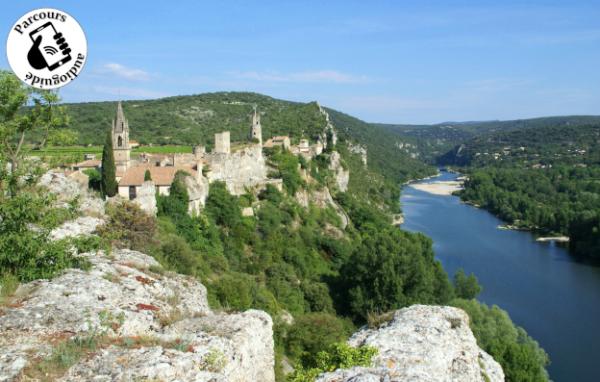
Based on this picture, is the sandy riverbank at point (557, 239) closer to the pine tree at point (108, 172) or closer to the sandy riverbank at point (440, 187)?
the sandy riverbank at point (440, 187)

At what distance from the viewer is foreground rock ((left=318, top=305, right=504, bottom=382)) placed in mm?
8375

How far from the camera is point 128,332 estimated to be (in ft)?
26.6

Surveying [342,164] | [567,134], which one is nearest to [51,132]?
[342,164]

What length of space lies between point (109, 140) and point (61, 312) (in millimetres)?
19551

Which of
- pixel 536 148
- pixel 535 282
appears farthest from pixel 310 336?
pixel 536 148

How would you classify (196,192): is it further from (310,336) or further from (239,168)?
(310,336)

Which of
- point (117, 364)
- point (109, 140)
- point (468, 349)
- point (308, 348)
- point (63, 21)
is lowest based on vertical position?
point (308, 348)

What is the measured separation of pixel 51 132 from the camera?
33.4 ft

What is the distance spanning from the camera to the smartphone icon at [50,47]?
322 inches

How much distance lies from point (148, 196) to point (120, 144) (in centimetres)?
557

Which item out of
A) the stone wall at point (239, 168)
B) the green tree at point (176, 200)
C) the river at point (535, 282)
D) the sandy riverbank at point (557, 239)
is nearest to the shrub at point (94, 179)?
the green tree at point (176, 200)

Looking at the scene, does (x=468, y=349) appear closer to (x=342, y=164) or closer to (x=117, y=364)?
(x=117, y=364)

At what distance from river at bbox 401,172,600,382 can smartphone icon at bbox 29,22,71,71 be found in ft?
94.3

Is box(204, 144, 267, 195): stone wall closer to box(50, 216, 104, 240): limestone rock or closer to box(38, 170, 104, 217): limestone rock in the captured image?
box(38, 170, 104, 217): limestone rock
